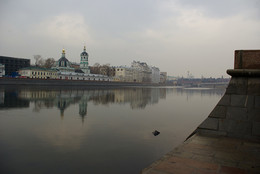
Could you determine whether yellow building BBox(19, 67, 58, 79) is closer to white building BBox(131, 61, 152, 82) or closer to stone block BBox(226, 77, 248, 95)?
white building BBox(131, 61, 152, 82)

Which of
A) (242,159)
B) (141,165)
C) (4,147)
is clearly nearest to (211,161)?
(242,159)

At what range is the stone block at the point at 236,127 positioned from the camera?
6.31 m

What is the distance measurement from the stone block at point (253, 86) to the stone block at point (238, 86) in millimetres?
112

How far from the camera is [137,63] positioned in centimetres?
14488

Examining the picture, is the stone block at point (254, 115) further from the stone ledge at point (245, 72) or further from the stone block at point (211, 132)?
the stone ledge at point (245, 72)

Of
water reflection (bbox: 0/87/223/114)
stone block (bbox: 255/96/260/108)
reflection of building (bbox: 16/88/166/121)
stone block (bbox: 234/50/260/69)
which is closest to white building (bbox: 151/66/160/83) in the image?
water reflection (bbox: 0/87/223/114)

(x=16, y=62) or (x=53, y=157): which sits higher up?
(x=16, y=62)

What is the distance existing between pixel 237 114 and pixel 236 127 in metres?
0.42

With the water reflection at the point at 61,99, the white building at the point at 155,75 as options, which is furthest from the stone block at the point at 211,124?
the white building at the point at 155,75

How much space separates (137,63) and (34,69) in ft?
277

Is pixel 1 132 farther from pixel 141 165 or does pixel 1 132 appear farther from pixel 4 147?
pixel 141 165

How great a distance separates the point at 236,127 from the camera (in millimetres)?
6465

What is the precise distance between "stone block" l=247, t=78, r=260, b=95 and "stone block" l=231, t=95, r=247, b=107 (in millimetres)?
245

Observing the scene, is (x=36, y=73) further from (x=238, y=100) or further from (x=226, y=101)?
(x=238, y=100)
